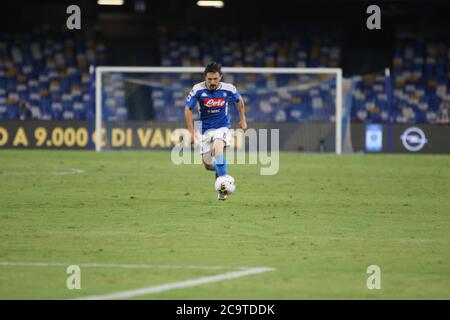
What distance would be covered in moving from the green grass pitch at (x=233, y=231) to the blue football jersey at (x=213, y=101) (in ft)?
4.38

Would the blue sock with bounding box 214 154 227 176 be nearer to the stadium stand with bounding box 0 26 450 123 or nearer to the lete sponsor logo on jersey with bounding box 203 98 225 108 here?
the lete sponsor logo on jersey with bounding box 203 98 225 108

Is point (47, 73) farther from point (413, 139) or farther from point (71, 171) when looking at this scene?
point (71, 171)

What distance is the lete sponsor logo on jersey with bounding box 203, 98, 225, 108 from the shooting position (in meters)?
16.9

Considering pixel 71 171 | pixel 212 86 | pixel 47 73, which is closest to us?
pixel 212 86

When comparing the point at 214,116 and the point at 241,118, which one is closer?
the point at 241,118

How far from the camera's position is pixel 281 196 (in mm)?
17781

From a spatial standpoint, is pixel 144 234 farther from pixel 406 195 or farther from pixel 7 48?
pixel 7 48

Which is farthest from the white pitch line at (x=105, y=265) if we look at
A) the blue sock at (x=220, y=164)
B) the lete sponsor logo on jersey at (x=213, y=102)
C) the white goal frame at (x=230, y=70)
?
the white goal frame at (x=230, y=70)

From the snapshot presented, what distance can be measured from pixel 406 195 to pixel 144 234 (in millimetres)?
7244

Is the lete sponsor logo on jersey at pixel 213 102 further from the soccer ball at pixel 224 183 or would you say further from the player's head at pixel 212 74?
the soccer ball at pixel 224 183

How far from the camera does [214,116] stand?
1705 cm

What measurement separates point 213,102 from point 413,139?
17.0 metres

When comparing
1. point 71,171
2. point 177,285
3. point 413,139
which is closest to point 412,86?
point 413,139

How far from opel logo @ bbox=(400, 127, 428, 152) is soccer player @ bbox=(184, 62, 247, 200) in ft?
54.0
